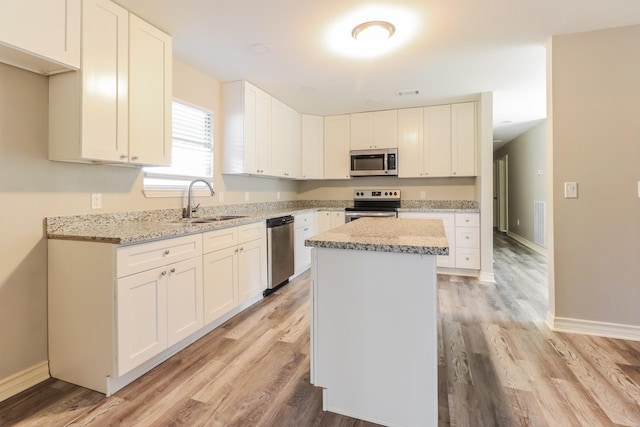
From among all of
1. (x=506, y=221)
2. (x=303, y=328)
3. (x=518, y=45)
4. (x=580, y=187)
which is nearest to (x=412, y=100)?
(x=518, y=45)

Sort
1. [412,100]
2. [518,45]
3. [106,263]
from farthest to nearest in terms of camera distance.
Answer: [412,100] → [518,45] → [106,263]

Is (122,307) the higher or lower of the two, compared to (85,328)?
higher

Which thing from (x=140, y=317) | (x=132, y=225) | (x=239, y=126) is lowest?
(x=140, y=317)

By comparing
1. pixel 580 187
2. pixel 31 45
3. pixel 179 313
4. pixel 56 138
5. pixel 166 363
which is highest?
pixel 31 45

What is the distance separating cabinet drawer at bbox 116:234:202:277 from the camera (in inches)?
67.7

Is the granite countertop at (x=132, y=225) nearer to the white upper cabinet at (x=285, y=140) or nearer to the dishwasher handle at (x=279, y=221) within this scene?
the dishwasher handle at (x=279, y=221)

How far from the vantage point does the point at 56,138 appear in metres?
1.89

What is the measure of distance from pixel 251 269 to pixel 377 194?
2.62 metres

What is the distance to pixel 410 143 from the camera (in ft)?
15.0

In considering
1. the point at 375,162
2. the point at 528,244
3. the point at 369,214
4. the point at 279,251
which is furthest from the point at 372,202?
the point at 528,244

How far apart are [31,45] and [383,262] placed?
2076mm

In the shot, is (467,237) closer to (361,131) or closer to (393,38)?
(361,131)

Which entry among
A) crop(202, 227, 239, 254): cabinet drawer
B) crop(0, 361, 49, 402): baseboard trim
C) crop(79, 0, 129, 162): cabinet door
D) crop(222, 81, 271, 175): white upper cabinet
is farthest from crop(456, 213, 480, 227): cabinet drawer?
crop(0, 361, 49, 402): baseboard trim

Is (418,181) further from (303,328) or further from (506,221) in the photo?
(506,221)
